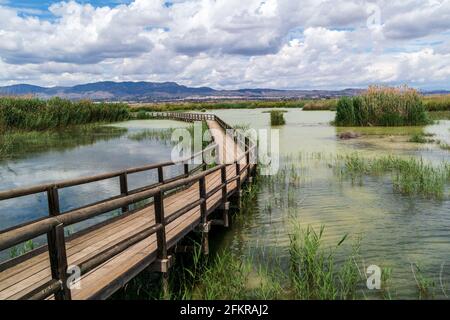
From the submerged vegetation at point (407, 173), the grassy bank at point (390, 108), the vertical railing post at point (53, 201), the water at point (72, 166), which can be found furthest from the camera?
the grassy bank at point (390, 108)

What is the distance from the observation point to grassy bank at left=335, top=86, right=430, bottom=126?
29719 mm

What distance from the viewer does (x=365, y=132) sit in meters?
27.4

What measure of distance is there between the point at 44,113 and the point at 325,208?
26437 millimetres

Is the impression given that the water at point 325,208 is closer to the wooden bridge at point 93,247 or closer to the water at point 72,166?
the water at point 72,166

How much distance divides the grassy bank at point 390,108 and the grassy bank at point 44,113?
23082 mm

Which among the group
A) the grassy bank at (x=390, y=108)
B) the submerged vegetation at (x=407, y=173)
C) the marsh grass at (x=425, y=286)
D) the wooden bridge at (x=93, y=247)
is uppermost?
the grassy bank at (x=390, y=108)

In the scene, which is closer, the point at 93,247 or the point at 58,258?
the point at 58,258

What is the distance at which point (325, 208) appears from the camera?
10320 millimetres

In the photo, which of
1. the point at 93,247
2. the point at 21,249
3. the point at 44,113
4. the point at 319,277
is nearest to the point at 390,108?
the point at 44,113

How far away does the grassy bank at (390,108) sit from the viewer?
29.7 metres

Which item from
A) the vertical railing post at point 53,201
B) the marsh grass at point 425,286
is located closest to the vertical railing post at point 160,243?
the vertical railing post at point 53,201

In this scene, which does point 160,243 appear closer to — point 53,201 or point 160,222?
point 160,222

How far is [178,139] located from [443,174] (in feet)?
60.4

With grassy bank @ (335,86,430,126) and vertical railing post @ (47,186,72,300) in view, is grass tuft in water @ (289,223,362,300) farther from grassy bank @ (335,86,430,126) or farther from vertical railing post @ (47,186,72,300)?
grassy bank @ (335,86,430,126)
